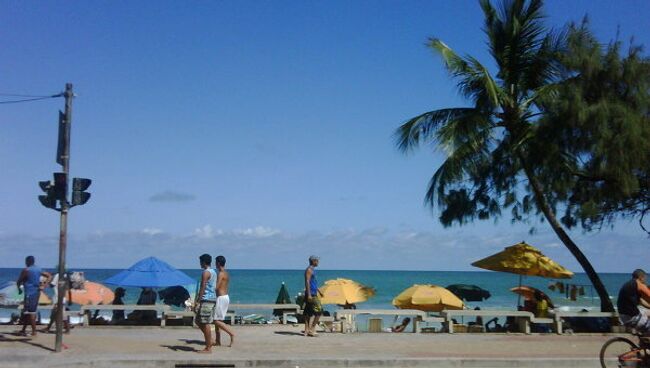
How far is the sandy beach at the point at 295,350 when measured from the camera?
11.1m

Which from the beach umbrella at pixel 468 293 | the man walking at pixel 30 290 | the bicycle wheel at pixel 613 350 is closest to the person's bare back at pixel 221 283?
the man walking at pixel 30 290

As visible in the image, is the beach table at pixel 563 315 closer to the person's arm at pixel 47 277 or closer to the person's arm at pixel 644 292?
the person's arm at pixel 644 292

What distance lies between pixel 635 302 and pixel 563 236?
7.58 metres

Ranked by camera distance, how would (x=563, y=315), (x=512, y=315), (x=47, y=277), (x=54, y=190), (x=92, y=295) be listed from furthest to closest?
(x=92, y=295) < (x=563, y=315) < (x=512, y=315) < (x=47, y=277) < (x=54, y=190)

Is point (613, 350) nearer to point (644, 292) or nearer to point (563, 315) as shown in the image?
point (644, 292)

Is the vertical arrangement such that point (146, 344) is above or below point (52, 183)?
below

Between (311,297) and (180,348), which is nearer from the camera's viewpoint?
(180,348)

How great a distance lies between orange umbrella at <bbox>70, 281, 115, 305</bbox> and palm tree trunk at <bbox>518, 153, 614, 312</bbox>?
1183 centimetres

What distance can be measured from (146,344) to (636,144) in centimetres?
1197

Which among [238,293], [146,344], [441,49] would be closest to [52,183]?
[146,344]

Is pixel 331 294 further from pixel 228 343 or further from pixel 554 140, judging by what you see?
pixel 554 140

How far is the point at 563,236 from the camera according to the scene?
58.8ft

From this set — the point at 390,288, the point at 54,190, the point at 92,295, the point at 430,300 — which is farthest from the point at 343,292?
the point at 390,288

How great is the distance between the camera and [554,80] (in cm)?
1797
